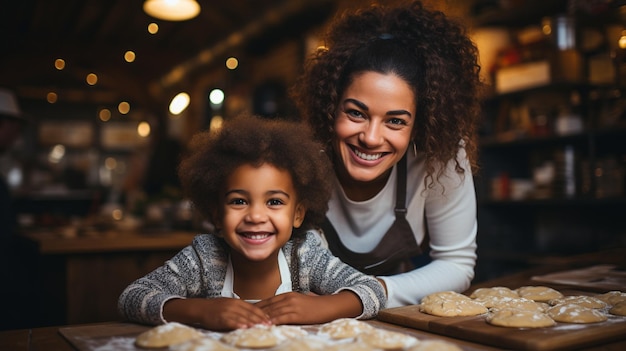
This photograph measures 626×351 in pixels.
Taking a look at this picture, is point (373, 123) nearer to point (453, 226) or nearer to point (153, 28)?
point (453, 226)

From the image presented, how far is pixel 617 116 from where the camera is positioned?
3414 mm

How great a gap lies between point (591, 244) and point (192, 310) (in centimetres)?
335

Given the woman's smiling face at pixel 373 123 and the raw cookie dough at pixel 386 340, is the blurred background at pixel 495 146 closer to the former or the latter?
the woman's smiling face at pixel 373 123

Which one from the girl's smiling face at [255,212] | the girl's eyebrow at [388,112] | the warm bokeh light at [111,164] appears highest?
the warm bokeh light at [111,164]

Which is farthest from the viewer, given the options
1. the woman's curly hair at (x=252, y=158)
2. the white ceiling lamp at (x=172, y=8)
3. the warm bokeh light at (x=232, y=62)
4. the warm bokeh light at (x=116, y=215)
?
the warm bokeh light at (x=232, y=62)

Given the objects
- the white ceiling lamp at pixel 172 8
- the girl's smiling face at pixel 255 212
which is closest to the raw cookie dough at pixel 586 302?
the girl's smiling face at pixel 255 212

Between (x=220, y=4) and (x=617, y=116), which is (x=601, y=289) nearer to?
(x=617, y=116)

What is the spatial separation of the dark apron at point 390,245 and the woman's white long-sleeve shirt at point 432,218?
0.02 m

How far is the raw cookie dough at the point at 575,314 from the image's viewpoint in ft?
4.25

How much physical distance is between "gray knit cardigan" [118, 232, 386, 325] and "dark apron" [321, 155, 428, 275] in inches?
11.8

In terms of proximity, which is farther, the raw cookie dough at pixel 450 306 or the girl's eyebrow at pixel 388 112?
the girl's eyebrow at pixel 388 112

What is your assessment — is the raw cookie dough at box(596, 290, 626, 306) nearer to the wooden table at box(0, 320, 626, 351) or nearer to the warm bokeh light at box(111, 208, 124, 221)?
the wooden table at box(0, 320, 626, 351)

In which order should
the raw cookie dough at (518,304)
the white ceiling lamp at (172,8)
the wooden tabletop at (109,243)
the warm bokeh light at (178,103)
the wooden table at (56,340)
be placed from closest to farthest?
the wooden table at (56,340) < the raw cookie dough at (518,304) < the wooden tabletop at (109,243) < the white ceiling lamp at (172,8) < the warm bokeh light at (178,103)

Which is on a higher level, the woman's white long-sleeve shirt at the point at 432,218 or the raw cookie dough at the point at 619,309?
the woman's white long-sleeve shirt at the point at 432,218
